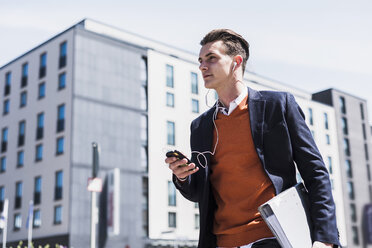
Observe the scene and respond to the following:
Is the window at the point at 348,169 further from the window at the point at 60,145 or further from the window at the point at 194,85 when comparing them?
the window at the point at 60,145

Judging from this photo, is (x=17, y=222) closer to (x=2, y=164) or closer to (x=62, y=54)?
(x=2, y=164)

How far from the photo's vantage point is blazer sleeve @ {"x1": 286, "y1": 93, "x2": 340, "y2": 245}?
7.61ft

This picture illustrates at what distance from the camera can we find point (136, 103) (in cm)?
4234

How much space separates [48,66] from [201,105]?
43.4ft

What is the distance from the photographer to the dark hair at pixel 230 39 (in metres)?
2.74

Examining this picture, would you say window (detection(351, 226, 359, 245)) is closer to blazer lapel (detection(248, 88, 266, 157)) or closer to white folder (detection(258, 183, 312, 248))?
blazer lapel (detection(248, 88, 266, 157))

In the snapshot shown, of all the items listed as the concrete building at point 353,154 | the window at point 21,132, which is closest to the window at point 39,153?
the window at point 21,132

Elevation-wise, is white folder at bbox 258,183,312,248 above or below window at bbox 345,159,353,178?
below

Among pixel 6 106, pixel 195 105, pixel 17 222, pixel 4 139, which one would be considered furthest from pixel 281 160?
pixel 6 106

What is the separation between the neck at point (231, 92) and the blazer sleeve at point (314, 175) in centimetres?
27

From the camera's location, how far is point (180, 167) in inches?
100

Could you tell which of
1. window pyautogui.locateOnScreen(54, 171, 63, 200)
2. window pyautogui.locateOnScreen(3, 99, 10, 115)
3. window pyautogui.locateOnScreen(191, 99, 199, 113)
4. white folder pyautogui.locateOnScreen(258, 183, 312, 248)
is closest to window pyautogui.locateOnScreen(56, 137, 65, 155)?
window pyautogui.locateOnScreen(54, 171, 63, 200)

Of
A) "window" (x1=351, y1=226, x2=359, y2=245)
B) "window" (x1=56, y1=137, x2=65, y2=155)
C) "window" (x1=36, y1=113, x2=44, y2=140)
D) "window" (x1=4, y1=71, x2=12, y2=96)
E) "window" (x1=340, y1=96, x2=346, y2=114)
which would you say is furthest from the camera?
"window" (x1=340, y1=96, x2=346, y2=114)

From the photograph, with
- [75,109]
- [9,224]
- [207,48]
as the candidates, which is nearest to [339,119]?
[75,109]
